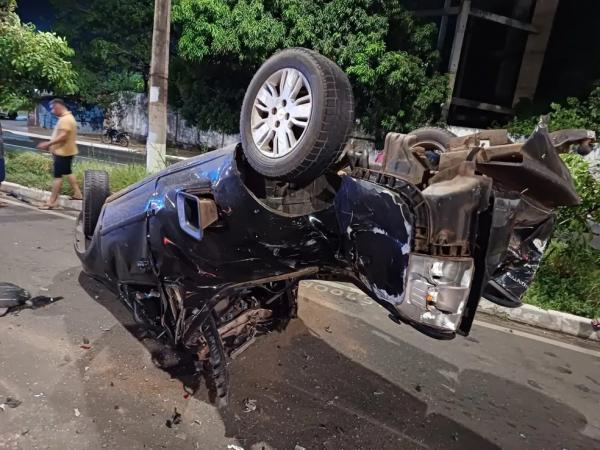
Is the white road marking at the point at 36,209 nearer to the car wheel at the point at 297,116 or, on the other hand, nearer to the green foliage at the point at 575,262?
the car wheel at the point at 297,116

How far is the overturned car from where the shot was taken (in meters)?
1.57

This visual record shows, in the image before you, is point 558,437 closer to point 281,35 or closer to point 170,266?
point 170,266

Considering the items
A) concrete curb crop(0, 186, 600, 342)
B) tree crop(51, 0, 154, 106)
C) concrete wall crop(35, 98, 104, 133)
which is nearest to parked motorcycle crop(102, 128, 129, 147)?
tree crop(51, 0, 154, 106)

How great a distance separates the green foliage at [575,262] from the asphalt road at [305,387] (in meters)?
0.91

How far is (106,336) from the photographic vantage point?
3221mm

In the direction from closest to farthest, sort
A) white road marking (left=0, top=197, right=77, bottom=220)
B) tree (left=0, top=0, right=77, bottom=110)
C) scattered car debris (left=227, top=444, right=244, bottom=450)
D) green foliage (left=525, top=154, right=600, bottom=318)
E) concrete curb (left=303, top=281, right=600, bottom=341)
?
scattered car debris (left=227, top=444, right=244, bottom=450) < concrete curb (left=303, top=281, right=600, bottom=341) < green foliage (left=525, top=154, right=600, bottom=318) < white road marking (left=0, top=197, right=77, bottom=220) < tree (left=0, top=0, right=77, bottom=110)

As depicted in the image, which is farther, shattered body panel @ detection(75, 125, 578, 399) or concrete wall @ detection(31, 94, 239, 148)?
concrete wall @ detection(31, 94, 239, 148)

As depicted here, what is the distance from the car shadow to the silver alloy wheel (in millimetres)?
1597

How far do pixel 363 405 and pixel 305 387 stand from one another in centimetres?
40

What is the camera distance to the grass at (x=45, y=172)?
7.66m

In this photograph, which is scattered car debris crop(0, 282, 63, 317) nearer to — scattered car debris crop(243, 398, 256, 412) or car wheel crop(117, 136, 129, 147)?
scattered car debris crop(243, 398, 256, 412)

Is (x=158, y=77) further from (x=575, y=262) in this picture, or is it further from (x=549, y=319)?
(x=575, y=262)

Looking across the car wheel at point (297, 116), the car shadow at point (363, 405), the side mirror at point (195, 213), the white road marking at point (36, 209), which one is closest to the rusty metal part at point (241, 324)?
the car shadow at point (363, 405)

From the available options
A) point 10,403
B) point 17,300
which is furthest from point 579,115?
point 10,403
